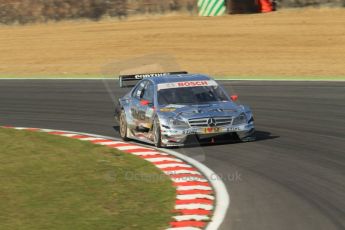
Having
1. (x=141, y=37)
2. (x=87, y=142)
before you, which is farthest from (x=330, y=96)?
(x=141, y=37)

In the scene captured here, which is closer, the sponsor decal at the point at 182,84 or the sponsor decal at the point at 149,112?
the sponsor decal at the point at 149,112

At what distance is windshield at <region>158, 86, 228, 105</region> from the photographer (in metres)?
15.5

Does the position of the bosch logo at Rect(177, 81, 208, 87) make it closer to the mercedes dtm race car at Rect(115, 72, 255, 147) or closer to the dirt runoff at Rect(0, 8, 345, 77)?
the mercedes dtm race car at Rect(115, 72, 255, 147)

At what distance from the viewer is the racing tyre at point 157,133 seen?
15.0m

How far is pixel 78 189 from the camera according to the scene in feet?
37.1

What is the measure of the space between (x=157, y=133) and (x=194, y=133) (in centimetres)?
79

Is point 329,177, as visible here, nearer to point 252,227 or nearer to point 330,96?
point 252,227

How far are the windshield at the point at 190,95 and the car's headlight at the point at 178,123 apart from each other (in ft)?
2.45

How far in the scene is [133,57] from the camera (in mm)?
34781

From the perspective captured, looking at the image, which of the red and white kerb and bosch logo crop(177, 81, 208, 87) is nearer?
the red and white kerb

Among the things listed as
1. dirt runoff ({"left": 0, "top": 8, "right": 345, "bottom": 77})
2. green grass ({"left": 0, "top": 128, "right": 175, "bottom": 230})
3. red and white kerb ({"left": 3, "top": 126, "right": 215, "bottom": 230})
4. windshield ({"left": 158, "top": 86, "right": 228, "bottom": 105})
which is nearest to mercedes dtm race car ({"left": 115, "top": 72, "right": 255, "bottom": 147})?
windshield ({"left": 158, "top": 86, "right": 228, "bottom": 105})

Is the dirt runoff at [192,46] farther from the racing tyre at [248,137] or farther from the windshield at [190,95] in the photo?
the racing tyre at [248,137]

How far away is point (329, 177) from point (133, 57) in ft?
78.0

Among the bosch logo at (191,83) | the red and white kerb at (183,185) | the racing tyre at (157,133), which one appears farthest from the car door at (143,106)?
the bosch logo at (191,83)
